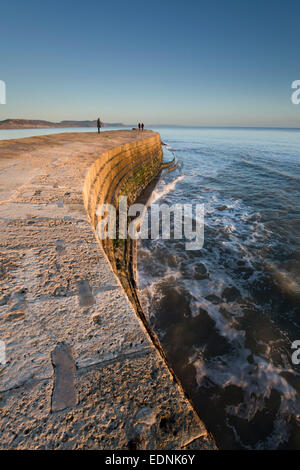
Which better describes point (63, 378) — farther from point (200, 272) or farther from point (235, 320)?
point (200, 272)

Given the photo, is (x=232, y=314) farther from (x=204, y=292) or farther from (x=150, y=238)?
(x=150, y=238)

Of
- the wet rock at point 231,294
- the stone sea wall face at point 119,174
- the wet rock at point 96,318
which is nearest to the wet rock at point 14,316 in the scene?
the wet rock at point 96,318

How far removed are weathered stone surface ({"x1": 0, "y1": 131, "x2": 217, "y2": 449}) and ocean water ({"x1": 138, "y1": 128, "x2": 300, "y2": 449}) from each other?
201cm

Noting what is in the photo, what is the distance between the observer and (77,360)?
1249 millimetres

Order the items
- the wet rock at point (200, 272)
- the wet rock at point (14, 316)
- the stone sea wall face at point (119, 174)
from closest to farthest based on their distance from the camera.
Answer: the wet rock at point (14, 316) → the stone sea wall face at point (119, 174) → the wet rock at point (200, 272)

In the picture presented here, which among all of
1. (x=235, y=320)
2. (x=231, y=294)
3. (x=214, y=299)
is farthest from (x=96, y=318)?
(x=231, y=294)

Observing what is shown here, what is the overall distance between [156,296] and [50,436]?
137 inches

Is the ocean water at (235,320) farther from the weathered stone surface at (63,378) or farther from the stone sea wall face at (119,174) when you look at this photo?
the weathered stone surface at (63,378)

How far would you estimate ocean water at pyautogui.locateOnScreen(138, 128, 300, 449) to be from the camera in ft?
8.44

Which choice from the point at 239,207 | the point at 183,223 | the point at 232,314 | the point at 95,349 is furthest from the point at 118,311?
the point at 239,207

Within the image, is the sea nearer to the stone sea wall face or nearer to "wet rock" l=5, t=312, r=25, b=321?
the stone sea wall face

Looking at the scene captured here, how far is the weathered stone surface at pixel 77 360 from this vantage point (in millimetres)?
986

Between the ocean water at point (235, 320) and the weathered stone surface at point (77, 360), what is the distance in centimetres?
201

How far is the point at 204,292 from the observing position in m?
4.59
